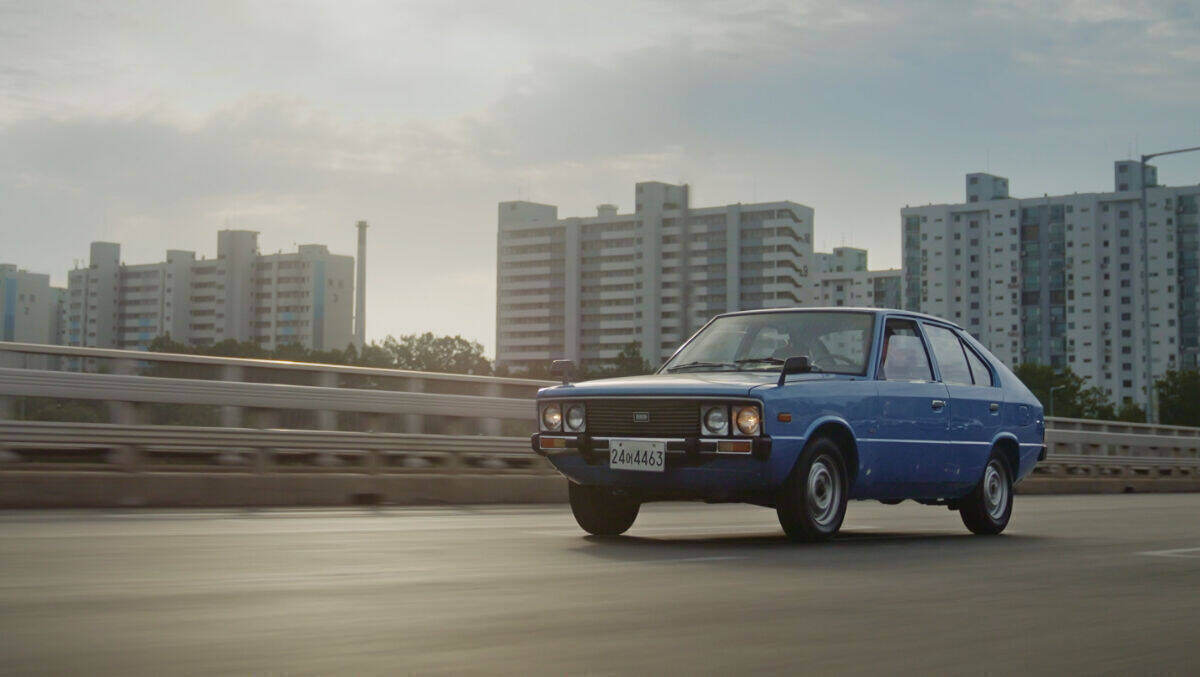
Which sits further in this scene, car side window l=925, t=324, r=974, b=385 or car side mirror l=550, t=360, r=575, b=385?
car side window l=925, t=324, r=974, b=385

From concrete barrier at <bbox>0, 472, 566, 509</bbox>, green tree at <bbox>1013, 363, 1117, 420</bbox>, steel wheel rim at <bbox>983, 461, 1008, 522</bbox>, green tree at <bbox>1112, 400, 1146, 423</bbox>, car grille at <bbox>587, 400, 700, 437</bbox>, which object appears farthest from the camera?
green tree at <bbox>1112, 400, 1146, 423</bbox>

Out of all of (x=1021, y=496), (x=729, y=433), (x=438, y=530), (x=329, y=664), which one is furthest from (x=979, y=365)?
(x=1021, y=496)

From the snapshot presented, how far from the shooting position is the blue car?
31.1 ft

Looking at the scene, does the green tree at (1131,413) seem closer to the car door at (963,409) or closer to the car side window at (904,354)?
the car door at (963,409)

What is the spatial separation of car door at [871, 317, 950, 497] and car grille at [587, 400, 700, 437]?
1.58 metres

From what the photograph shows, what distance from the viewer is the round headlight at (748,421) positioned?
30.8ft

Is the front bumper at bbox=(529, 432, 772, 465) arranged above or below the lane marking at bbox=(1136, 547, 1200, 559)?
above

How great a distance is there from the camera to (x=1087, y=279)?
17550 centimetres

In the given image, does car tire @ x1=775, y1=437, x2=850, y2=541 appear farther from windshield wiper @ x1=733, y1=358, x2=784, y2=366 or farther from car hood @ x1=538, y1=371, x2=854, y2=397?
windshield wiper @ x1=733, y1=358, x2=784, y2=366

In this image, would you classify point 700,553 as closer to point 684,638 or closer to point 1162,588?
point 1162,588

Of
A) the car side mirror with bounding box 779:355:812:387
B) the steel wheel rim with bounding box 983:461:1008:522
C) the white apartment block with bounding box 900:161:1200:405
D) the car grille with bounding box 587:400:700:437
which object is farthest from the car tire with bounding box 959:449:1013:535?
the white apartment block with bounding box 900:161:1200:405

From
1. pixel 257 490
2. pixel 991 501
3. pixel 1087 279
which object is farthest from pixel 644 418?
pixel 1087 279

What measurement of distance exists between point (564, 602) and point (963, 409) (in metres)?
6.44

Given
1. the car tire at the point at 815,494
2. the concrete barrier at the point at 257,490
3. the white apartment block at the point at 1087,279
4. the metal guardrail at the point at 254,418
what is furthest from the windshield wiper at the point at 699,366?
the white apartment block at the point at 1087,279
